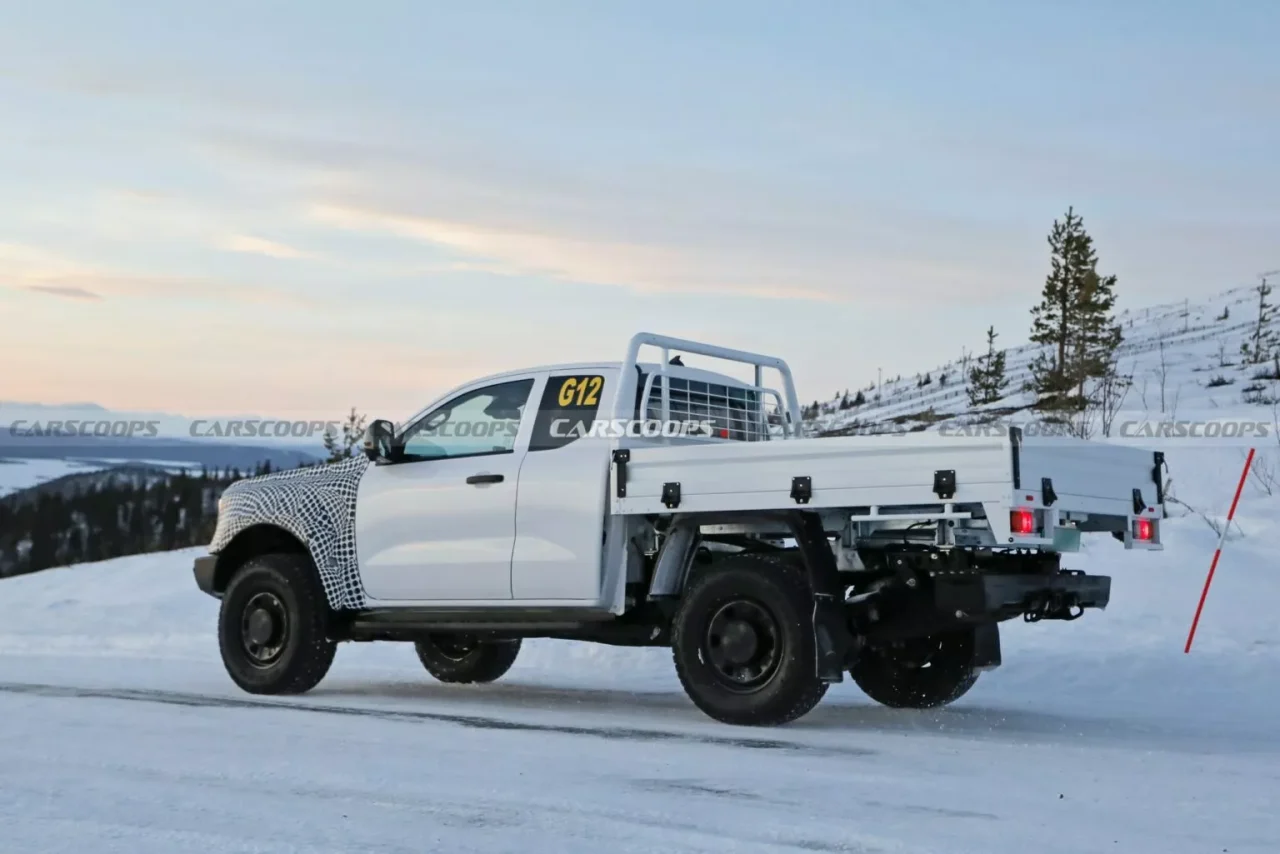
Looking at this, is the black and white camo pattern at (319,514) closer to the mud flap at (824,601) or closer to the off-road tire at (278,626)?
the off-road tire at (278,626)

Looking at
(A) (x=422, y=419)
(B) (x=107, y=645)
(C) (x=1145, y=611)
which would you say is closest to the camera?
(A) (x=422, y=419)

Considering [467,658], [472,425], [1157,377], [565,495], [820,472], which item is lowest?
[467,658]

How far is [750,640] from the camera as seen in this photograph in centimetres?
850

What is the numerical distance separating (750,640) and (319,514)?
3.60 meters

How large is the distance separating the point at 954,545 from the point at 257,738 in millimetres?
3805

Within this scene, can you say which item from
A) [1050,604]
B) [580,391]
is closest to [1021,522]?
Result: [1050,604]

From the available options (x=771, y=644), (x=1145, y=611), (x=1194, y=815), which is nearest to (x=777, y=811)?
(x=1194, y=815)

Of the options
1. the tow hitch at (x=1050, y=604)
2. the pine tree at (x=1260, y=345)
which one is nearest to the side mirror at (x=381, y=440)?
the tow hitch at (x=1050, y=604)

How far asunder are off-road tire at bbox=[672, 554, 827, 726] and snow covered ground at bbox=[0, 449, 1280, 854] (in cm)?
20

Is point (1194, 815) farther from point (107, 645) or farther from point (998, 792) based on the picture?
point (107, 645)

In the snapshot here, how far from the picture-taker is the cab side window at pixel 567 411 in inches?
381

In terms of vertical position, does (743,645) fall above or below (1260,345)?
below

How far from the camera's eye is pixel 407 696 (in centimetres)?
1070

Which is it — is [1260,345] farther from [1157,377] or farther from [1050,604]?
[1050,604]
